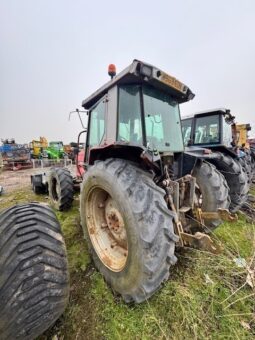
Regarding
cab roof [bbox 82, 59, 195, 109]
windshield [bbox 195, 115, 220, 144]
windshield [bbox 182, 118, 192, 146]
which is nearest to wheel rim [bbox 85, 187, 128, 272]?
cab roof [bbox 82, 59, 195, 109]

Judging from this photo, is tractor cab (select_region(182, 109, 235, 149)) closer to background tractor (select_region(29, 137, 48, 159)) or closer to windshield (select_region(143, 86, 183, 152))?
windshield (select_region(143, 86, 183, 152))

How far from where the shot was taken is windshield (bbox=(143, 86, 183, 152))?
2.28 metres

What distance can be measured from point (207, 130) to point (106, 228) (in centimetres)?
421

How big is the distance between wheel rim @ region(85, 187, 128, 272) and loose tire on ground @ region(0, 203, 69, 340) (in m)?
0.76

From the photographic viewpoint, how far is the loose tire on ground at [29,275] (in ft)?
3.96

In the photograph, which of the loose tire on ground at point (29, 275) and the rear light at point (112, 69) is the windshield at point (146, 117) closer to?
the rear light at point (112, 69)

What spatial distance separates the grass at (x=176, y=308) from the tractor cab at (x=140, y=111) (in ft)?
4.27

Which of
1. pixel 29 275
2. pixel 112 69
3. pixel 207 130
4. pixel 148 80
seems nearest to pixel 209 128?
pixel 207 130

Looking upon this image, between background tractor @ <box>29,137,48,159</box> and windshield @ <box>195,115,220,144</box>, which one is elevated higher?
windshield @ <box>195,115,220,144</box>

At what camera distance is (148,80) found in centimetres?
202

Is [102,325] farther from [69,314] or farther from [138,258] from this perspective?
[138,258]

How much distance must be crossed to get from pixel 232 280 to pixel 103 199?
1.62 meters

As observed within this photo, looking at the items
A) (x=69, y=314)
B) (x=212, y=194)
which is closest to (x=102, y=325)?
(x=69, y=314)

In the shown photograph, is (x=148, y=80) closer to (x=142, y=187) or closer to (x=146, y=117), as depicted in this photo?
(x=146, y=117)
